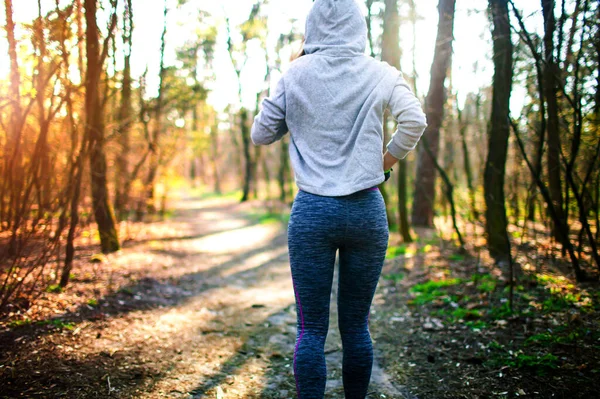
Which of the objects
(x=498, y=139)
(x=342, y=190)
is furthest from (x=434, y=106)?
(x=342, y=190)

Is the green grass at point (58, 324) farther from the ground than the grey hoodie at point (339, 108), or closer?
closer

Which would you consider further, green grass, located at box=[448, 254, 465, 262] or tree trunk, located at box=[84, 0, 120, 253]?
green grass, located at box=[448, 254, 465, 262]

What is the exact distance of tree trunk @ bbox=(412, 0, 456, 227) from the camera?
17.8 ft

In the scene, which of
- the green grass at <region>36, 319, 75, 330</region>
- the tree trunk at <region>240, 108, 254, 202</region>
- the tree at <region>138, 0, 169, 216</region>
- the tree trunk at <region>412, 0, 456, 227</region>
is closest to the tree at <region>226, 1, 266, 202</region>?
the tree trunk at <region>240, 108, 254, 202</region>

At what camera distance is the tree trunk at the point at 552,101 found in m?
3.30

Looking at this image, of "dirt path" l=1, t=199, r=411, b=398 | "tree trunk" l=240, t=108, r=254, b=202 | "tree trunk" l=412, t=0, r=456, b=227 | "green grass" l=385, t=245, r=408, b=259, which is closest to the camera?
"dirt path" l=1, t=199, r=411, b=398

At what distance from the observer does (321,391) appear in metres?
1.85

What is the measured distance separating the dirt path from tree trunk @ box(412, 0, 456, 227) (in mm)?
3344

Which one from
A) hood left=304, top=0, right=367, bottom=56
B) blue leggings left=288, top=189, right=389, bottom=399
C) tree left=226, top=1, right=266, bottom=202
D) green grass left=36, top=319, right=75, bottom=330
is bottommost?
green grass left=36, top=319, right=75, bottom=330

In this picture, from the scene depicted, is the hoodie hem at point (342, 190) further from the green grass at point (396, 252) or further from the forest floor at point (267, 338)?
the green grass at point (396, 252)

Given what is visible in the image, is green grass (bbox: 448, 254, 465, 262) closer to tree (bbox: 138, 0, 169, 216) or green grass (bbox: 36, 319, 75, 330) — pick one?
green grass (bbox: 36, 319, 75, 330)

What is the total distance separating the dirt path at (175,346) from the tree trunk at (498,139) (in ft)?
8.80

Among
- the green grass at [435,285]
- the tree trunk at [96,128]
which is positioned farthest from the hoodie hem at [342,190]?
the green grass at [435,285]

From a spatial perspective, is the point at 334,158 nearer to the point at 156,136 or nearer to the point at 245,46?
the point at 156,136
